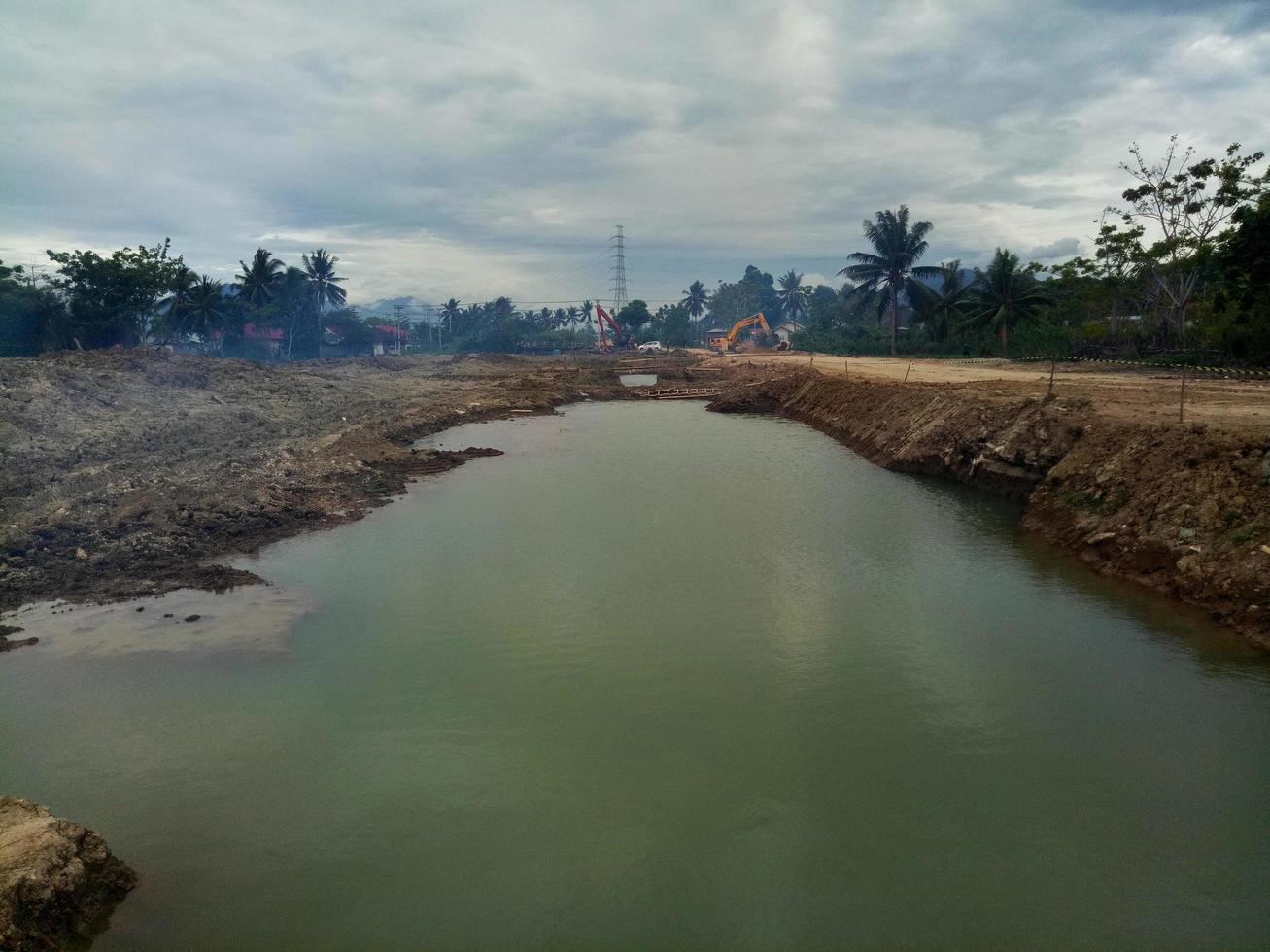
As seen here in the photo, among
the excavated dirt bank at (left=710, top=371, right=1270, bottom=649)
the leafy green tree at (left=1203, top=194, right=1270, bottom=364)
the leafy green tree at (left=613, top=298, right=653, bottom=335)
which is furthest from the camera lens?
the leafy green tree at (left=613, top=298, right=653, bottom=335)

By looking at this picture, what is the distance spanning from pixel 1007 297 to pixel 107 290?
4599 cm

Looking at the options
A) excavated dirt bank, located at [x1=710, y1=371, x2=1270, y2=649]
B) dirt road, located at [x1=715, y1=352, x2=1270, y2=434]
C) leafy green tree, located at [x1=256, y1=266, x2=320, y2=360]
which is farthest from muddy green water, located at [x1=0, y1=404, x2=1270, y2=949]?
leafy green tree, located at [x1=256, y1=266, x2=320, y2=360]

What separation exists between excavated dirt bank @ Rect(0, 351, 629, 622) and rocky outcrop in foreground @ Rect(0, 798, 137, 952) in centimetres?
528

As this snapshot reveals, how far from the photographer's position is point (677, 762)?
6.55m

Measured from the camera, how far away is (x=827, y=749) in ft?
21.9

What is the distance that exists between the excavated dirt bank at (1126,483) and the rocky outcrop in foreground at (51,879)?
10915 millimetres

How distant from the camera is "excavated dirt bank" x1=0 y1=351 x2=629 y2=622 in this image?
11.2 m

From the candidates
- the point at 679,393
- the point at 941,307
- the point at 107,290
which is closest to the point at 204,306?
the point at 107,290

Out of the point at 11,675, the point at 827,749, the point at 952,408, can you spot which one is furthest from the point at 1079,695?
the point at 952,408

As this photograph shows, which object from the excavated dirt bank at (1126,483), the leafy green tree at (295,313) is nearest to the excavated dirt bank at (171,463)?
the excavated dirt bank at (1126,483)

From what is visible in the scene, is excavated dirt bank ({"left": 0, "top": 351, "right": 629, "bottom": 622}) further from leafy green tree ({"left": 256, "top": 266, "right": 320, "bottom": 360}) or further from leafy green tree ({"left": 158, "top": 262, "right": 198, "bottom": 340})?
leafy green tree ({"left": 256, "top": 266, "right": 320, "bottom": 360})

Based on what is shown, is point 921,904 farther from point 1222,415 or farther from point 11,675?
point 1222,415

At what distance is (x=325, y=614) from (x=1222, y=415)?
1531 cm

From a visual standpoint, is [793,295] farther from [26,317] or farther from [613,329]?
[26,317]
